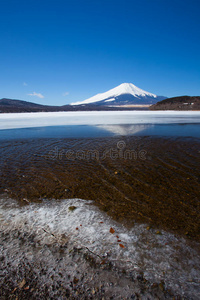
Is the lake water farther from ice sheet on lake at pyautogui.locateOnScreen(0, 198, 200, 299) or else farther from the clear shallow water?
ice sheet on lake at pyautogui.locateOnScreen(0, 198, 200, 299)

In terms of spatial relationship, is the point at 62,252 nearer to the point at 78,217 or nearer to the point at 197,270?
the point at 78,217

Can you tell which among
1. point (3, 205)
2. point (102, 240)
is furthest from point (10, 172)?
point (102, 240)

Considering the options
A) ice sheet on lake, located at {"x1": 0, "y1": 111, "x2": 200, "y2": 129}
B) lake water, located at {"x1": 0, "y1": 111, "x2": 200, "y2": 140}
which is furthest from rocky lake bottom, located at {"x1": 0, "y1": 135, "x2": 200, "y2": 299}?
ice sheet on lake, located at {"x1": 0, "y1": 111, "x2": 200, "y2": 129}

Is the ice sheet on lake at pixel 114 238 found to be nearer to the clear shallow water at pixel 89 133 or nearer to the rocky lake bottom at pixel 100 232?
the rocky lake bottom at pixel 100 232

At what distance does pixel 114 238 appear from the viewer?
2.45 m

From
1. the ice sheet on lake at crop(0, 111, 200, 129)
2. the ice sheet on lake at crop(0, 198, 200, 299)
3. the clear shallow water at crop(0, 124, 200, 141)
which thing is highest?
the ice sheet on lake at crop(0, 111, 200, 129)

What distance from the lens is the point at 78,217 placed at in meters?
2.96

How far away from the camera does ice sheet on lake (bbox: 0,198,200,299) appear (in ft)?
6.31

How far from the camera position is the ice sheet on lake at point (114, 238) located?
6.31 feet

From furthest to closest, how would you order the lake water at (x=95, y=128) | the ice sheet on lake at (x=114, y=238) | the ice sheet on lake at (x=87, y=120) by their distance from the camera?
the ice sheet on lake at (x=87, y=120)
the lake water at (x=95, y=128)
the ice sheet on lake at (x=114, y=238)

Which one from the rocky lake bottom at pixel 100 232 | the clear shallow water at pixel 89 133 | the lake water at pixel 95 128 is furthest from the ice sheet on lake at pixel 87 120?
the rocky lake bottom at pixel 100 232

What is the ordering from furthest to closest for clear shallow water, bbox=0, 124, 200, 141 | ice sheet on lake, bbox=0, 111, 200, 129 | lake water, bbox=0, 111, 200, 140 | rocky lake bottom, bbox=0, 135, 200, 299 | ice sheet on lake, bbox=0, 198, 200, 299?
ice sheet on lake, bbox=0, 111, 200, 129
lake water, bbox=0, 111, 200, 140
clear shallow water, bbox=0, 124, 200, 141
ice sheet on lake, bbox=0, 198, 200, 299
rocky lake bottom, bbox=0, 135, 200, 299

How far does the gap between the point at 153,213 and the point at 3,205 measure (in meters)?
2.99

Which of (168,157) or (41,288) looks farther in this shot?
(168,157)
